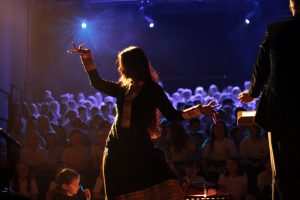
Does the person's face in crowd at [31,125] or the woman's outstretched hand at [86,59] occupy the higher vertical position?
the person's face in crowd at [31,125]

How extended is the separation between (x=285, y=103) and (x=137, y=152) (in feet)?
4.06

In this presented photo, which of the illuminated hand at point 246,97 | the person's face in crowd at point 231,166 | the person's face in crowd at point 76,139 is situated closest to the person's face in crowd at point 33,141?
the person's face in crowd at point 76,139

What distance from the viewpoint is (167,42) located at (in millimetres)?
17922

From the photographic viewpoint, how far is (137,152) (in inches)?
156

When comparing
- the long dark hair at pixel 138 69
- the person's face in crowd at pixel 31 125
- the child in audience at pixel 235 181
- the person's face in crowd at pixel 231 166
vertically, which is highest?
the person's face in crowd at pixel 31 125

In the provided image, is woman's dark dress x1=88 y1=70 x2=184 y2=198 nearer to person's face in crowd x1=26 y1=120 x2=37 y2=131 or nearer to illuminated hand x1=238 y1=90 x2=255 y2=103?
illuminated hand x1=238 y1=90 x2=255 y2=103

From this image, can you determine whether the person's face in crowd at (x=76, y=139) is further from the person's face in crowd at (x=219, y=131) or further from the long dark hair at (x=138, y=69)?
the long dark hair at (x=138, y=69)

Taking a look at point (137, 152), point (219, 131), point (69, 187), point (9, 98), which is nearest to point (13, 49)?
point (9, 98)

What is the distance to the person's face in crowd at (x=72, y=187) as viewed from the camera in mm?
6945

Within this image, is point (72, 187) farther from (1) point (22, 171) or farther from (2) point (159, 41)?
(2) point (159, 41)

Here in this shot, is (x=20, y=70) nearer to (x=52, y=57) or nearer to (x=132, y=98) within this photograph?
(x=52, y=57)

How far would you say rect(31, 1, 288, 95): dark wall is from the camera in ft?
56.2

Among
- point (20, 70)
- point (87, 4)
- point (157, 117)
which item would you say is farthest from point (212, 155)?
point (87, 4)

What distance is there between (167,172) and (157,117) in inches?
17.7
